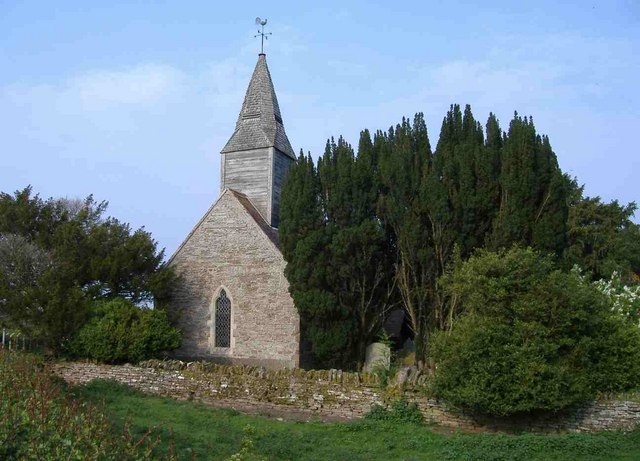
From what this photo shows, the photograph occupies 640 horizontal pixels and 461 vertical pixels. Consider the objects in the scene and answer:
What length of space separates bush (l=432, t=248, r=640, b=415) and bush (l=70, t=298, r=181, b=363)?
30.9 ft

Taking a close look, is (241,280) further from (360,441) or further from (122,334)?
(360,441)

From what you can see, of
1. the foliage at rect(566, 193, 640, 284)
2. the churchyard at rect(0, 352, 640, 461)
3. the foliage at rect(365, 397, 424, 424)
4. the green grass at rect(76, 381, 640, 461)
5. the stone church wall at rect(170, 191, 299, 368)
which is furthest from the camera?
the foliage at rect(566, 193, 640, 284)

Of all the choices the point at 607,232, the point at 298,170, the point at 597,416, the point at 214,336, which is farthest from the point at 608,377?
the point at 607,232

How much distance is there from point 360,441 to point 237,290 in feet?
37.3

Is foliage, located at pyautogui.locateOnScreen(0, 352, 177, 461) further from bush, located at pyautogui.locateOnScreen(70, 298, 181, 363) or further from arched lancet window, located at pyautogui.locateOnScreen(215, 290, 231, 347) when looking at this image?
arched lancet window, located at pyautogui.locateOnScreen(215, 290, 231, 347)

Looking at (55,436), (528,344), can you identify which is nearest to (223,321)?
(528,344)

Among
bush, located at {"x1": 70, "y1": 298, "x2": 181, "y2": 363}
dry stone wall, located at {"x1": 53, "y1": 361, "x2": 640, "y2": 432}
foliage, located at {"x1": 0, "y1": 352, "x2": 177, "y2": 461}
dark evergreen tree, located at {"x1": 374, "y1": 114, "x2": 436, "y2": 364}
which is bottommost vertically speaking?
dry stone wall, located at {"x1": 53, "y1": 361, "x2": 640, "y2": 432}

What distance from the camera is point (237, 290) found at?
22.9 metres

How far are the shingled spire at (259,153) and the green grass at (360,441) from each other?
12.3 m

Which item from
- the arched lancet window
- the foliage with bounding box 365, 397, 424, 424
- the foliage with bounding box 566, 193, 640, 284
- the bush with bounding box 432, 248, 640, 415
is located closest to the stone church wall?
the arched lancet window

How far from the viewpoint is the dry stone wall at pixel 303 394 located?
1340 centimetres

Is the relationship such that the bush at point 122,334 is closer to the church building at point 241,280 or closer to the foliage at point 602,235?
the church building at point 241,280

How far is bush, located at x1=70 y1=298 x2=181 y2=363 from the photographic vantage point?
19.1 metres

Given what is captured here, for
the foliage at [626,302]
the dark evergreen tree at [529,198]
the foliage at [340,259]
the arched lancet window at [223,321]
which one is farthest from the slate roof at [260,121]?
the foliage at [626,302]
